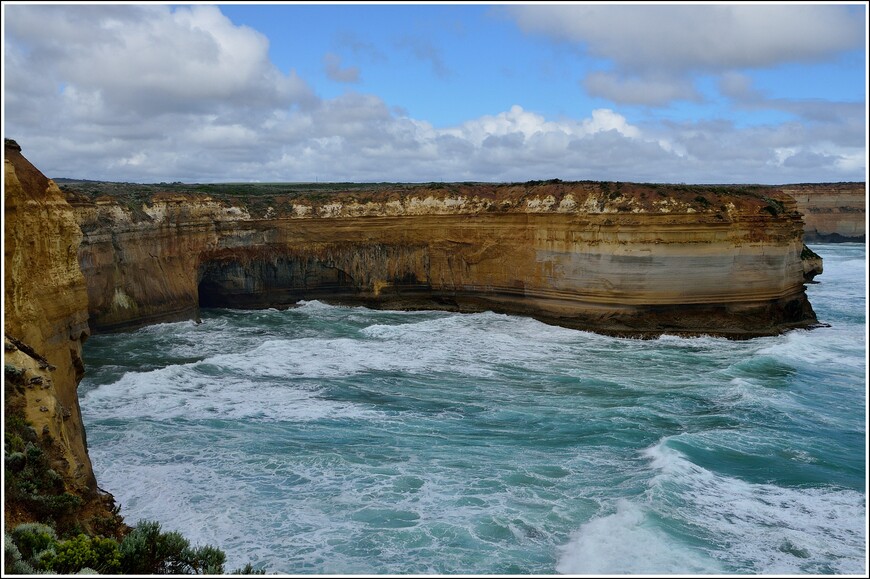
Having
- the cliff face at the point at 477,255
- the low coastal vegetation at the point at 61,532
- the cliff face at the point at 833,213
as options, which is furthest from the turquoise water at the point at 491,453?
Result: the cliff face at the point at 833,213

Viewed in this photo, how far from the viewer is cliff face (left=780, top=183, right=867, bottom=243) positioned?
69750mm

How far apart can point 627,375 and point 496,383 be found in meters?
4.02

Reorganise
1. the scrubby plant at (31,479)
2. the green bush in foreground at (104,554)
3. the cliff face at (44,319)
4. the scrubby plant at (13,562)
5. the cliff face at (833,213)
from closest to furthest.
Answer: the scrubby plant at (13,562) < the green bush in foreground at (104,554) < the scrubby plant at (31,479) < the cliff face at (44,319) < the cliff face at (833,213)

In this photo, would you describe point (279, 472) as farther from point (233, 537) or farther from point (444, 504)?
point (444, 504)

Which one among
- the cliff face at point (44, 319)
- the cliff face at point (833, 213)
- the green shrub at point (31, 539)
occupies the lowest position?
the green shrub at point (31, 539)

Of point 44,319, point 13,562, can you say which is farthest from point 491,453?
point 13,562

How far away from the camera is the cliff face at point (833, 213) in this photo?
2746 inches

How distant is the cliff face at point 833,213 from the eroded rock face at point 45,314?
240 feet

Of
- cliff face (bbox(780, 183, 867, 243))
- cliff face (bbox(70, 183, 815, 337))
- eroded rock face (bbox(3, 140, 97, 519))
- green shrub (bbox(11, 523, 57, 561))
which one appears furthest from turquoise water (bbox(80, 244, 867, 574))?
cliff face (bbox(780, 183, 867, 243))

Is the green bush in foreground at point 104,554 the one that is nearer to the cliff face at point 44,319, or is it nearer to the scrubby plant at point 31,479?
the scrubby plant at point 31,479

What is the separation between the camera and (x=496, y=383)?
18859 mm

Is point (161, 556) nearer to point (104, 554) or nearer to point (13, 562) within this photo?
Result: point (104, 554)

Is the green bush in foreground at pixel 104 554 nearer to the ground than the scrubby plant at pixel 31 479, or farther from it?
nearer to the ground

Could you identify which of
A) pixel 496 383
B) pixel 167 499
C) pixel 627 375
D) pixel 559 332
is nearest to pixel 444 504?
pixel 167 499
